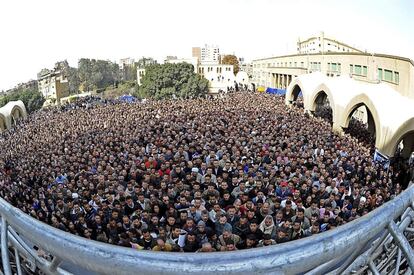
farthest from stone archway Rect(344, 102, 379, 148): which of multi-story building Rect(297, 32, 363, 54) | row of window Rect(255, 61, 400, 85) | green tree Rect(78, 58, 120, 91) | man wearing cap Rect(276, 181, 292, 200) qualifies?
green tree Rect(78, 58, 120, 91)

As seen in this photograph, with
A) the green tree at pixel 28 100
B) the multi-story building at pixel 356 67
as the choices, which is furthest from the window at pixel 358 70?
the green tree at pixel 28 100

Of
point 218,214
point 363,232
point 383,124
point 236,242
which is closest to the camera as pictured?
point 363,232

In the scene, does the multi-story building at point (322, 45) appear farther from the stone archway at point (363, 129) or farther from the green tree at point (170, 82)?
the stone archway at point (363, 129)

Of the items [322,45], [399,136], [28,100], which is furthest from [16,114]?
[322,45]

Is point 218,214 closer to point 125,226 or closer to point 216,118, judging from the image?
point 125,226

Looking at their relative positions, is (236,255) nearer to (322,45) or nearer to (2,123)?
(2,123)

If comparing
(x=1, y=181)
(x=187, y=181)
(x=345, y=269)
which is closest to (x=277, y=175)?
(x=187, y=181)
